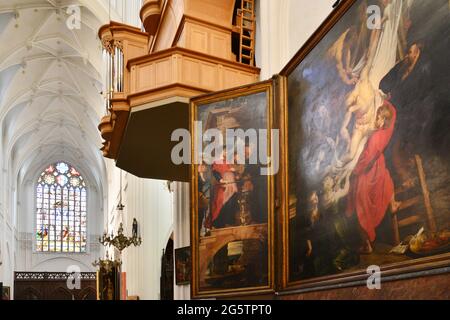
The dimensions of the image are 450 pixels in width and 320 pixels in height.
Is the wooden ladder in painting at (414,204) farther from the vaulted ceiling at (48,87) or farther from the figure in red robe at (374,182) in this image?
the vaulted ceiling at (48,87)

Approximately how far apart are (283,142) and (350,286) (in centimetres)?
226

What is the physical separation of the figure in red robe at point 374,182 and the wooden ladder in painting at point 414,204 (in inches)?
3.3

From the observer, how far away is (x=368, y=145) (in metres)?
5.62

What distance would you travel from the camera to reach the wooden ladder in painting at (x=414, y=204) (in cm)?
461

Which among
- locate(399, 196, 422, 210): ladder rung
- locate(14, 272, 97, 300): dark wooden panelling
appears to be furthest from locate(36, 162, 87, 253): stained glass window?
locate(399, 196, 422, 210): ladder rung

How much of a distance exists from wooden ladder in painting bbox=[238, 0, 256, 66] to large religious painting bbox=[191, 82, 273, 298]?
301cm

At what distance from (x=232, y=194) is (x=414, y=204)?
341 centimetres

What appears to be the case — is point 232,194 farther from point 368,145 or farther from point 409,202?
point 409,202

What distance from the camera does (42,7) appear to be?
24.6 metres

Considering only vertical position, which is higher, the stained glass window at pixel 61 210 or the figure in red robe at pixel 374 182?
the stained glass window at pixel 61 210

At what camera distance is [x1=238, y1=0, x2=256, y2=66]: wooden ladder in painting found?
36.8 ft

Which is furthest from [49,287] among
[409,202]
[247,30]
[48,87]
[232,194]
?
[409,202]

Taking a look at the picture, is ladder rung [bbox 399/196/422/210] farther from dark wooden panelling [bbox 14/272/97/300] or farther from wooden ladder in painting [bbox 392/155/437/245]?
dark wooden panelling [bbox 14/272/97/300]

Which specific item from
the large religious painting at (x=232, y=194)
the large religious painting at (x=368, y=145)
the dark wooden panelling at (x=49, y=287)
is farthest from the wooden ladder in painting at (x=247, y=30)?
the dark wooden panelling at (x=49, y=287)
